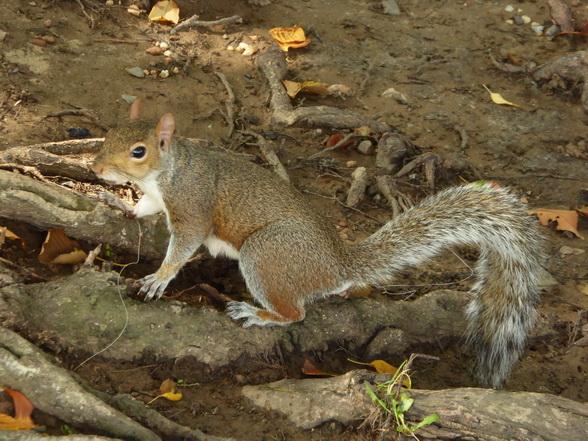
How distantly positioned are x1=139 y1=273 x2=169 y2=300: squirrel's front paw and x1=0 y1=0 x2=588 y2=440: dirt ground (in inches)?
10.3

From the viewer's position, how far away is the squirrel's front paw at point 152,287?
9.14ft

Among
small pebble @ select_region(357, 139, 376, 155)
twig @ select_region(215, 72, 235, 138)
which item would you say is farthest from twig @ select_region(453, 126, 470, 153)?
twig @ select_region(215, 72, 235, 138)

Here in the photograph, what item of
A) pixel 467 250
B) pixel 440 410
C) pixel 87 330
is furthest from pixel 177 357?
pixel 467 250

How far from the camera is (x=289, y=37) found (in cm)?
540

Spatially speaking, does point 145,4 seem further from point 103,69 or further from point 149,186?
point 149,186

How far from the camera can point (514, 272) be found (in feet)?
9.32

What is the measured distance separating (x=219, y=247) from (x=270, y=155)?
44.7 inches

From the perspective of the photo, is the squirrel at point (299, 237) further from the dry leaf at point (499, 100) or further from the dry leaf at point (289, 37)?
the dry leaf at point (289, 37)

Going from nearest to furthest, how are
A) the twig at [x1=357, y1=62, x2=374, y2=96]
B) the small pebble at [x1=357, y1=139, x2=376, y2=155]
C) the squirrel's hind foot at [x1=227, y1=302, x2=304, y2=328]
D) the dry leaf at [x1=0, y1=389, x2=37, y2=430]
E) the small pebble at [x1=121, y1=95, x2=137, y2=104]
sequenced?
the dry leaf at [x1=0, y1=389, x2=37, y2=430]
the squirrel's hind foot at [x1=227, y1=302, x2=304, y2=328]
the small pebble at [x1=121, y1=95, x2=137, y2=104]
the small pebble at [x1=357, y1=139, x2=376, y2=155]
the twig at [x1=357, y1=62, x2=374, y2=96]

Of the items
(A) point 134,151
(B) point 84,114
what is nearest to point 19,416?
(A) point 134,151

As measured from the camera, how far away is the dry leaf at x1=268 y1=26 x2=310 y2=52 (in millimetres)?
5391

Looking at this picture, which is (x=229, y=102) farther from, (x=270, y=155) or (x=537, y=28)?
(x=537, y=28)

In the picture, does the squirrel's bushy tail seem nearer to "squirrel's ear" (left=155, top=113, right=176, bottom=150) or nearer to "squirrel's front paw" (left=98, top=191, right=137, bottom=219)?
"squirrel's ear" (left=155, top=113, right=176, bottom=150)

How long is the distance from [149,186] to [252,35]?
2.91 m
